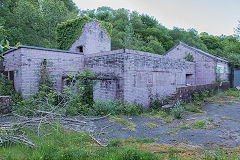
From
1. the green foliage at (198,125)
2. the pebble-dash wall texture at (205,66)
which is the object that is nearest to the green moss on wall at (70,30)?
the pebble-dash wall texture at (205,66)

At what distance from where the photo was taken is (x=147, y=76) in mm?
9195

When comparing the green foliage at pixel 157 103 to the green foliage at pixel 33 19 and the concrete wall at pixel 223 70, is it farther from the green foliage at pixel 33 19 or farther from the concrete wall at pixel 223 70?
the green foliage at pixel 33 19

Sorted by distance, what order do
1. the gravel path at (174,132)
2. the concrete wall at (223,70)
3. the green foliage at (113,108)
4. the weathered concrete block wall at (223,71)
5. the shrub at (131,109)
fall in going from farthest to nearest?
the weathered concrete block wall at (223,71), the concrete wall at (223,70), the shrub at (131,109), the green foliage at (113,108), the gravel path at (174,132)

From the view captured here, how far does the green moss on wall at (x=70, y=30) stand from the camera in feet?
48.6

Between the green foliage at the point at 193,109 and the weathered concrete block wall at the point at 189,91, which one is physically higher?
the weathered concrete block wall at the point at 189,91

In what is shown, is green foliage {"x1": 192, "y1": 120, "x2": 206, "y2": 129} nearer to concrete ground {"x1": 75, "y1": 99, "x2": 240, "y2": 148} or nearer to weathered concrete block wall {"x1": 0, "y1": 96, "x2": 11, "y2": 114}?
concrete ground {"x1": 75, "y1": 99, "x2": 240, "y2": 148}

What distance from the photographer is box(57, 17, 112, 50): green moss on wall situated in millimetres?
14798

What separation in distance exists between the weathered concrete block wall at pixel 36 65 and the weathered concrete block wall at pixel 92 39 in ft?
13.0

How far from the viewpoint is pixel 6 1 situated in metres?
22.0

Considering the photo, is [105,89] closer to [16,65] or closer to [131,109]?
[131,109]

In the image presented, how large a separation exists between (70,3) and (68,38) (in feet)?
79.0

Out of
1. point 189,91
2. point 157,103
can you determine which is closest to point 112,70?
point 157,103

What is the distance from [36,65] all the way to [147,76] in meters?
6.62

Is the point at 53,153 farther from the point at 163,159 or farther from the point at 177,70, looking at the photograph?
the point at 177,70
